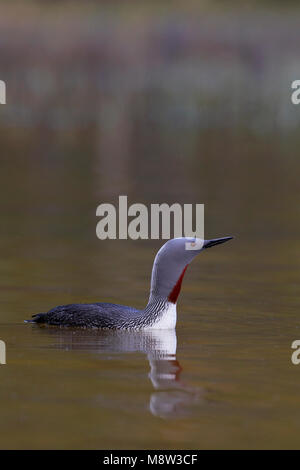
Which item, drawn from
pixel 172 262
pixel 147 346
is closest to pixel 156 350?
pixel 147 346

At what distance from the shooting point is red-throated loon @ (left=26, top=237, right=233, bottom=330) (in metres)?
9.90

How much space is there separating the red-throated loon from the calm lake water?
102 millimetres

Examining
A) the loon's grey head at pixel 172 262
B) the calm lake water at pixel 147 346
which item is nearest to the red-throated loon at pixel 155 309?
the loon's grey head at pixel 172 262

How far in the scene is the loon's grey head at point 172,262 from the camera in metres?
9.91

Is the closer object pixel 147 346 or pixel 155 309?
pixel 147 346

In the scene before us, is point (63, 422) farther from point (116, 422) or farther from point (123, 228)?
point (123, 228)

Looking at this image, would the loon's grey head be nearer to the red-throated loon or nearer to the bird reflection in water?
the red-throated loon

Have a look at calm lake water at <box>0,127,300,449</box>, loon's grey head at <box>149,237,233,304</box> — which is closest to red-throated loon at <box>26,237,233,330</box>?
loon's grey head at <box>149,237,233,304</box>

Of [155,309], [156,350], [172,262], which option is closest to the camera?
[156,350]

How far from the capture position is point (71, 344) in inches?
369

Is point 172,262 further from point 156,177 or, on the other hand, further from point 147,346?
point 156,177

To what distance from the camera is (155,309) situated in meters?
10.0

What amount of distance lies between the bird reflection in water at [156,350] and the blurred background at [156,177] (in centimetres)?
15

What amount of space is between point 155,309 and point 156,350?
780mm
